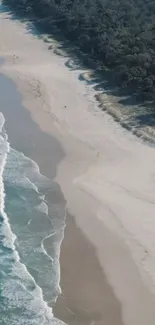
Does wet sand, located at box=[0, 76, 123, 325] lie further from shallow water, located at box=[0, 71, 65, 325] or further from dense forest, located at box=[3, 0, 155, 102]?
dense forest, located at box=[3, 0, 155, 102]

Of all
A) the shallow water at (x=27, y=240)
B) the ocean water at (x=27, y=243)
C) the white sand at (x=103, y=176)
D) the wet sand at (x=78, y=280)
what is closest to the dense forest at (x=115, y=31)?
the white sand at (x=103, y=176)

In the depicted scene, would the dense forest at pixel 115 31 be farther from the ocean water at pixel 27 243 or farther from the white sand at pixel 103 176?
the ocean water at pixel 27 243

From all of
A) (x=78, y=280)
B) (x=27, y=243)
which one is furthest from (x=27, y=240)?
(x=78, y=280)

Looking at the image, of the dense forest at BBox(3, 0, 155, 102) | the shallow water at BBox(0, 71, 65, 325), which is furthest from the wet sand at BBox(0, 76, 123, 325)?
the dense forest at BBox(3, 0, 155, 102)

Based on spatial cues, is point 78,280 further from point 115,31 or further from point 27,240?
point 115,31

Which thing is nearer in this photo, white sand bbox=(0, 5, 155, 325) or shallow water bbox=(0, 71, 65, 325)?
shallow water bbox=(0, 71, 65, 325)

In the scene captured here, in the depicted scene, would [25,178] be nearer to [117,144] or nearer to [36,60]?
[117,144]
